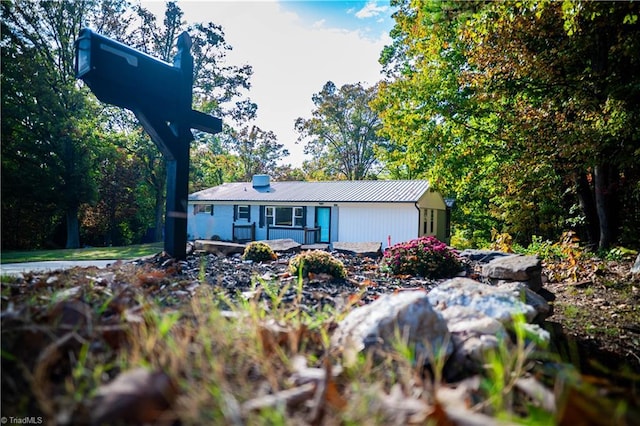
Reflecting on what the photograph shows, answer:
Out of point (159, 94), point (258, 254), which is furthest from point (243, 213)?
point (159, 94)

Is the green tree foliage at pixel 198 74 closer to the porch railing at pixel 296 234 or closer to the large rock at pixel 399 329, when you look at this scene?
A: the porch railing at pixel 296 234

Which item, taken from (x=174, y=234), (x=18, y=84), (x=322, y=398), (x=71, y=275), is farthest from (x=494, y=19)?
(x=18, y=84)

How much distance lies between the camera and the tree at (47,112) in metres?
11.5

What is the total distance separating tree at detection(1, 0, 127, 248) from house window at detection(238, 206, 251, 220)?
20.2 feet

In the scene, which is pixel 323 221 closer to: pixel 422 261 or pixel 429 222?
pixel 429 222

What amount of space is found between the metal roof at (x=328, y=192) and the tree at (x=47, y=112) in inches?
235

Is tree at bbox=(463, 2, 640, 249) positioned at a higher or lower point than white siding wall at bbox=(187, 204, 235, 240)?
higher

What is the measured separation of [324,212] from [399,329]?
14.9 m

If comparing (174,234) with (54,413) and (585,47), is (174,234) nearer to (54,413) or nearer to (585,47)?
(54,413)

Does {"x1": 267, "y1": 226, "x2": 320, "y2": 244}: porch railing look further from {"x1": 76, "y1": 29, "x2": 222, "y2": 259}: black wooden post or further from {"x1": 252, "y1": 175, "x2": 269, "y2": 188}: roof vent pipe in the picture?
{"x1": 76, "y1": 29, "x2": 222, "y2": 259}: black wooden post

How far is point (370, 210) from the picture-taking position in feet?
49.5

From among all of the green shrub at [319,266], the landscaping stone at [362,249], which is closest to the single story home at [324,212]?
the landscaping stone at [362,249]

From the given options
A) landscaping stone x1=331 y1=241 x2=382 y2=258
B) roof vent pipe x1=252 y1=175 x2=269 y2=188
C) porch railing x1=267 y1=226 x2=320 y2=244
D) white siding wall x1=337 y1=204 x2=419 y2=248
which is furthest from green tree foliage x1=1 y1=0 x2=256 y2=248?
landscaping stone x1=331 y1=241 x2=382 y2=258

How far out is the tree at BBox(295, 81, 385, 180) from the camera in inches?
1030
